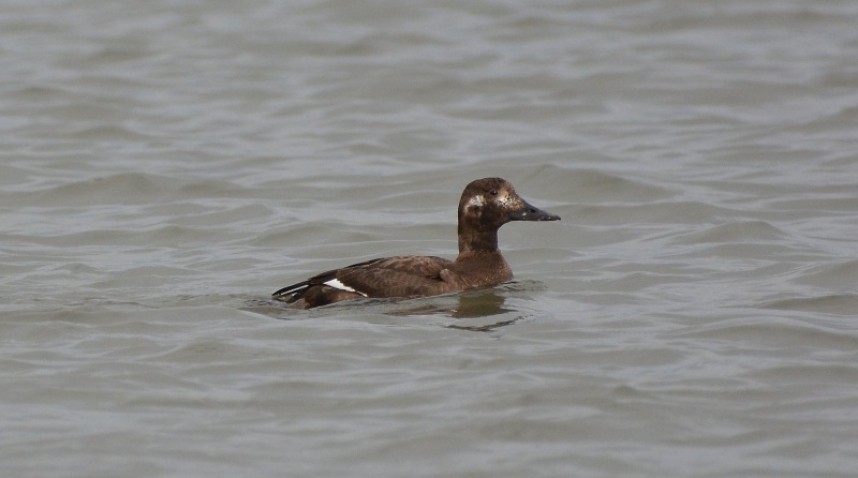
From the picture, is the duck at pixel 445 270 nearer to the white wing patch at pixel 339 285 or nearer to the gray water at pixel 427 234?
the white wing patch at pixel 339 285

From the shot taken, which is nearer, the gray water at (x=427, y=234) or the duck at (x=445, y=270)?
the gray water at (x=427, y=234)

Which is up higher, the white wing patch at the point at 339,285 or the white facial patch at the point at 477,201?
the white facial patch at the point at 477,201

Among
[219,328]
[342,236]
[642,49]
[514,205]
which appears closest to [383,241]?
[342,236]

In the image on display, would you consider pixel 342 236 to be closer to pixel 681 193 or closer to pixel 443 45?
pixel 681 193

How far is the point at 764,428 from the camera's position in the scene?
7.30m

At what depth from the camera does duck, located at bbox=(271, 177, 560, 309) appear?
957 cm

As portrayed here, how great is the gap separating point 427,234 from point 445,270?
101 inches

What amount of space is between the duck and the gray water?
0.42ft

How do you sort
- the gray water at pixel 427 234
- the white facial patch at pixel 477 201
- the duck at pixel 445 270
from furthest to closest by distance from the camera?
the white facial patch at pixel 477 201 → the duck at pixel 445 270 → the gray water at pixel 427 234

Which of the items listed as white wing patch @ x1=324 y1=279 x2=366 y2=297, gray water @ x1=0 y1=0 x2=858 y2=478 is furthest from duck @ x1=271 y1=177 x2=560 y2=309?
gray water @ x1=0 y1=0 x2=858 y2=478

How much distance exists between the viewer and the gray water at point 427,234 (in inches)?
287

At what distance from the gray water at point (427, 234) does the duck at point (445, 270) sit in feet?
0.42

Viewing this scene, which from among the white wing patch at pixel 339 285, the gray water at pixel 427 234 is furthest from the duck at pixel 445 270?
the gray water at pixel 427 234

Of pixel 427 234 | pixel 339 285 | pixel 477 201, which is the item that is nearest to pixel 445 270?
pixel 477 201
